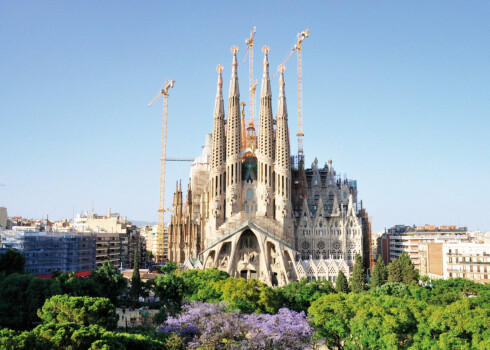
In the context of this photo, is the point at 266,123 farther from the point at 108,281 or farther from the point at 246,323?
the point at 246,323

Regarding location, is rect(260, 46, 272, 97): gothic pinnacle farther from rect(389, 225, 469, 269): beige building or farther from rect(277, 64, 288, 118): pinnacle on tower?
rect(389, 225, 469, 269): beige building

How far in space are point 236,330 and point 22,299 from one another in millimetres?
19243

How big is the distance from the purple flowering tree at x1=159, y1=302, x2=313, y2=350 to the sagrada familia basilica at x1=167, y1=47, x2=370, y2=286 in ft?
127

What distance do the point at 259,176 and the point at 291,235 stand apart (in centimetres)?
1093

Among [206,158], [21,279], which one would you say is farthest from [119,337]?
[206,158]

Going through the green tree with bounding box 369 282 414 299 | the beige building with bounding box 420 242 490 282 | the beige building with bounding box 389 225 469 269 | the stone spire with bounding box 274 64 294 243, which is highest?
the stone spire with bounding box 274 64 294 243

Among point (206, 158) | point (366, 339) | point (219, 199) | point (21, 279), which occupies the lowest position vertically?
point (366, 339)

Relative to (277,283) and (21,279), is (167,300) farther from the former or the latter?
(277,283)

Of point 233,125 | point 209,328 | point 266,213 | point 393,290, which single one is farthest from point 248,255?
point 209,328

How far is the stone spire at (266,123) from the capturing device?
8300 centimetres

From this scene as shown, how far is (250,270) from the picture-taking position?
77.6 m

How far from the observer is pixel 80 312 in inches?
1314

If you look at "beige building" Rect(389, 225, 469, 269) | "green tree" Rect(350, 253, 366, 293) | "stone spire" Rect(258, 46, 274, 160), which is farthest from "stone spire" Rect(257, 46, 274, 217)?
"beige building" Rect(389, 225, 469, 269)

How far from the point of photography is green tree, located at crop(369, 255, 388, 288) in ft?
213
